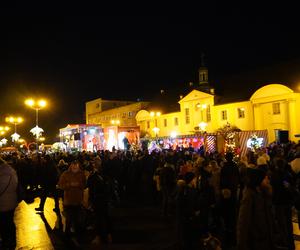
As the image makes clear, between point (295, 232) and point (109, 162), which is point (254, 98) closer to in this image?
point (109, 162)

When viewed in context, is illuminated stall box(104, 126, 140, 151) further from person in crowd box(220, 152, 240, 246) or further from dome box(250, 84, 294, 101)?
person in crowd box(220, 152, 240, 246)

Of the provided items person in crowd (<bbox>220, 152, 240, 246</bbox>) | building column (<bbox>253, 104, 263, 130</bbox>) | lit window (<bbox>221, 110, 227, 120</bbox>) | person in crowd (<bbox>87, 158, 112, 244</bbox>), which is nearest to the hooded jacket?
person in crowd (<bbox>87, 158, 112, 244</bbox>)

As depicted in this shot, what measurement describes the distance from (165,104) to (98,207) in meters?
47.6

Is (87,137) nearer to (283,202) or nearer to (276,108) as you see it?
(276,108)

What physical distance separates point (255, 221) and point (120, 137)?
28.7 m

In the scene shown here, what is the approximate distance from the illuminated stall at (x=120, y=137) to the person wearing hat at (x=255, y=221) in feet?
90.1

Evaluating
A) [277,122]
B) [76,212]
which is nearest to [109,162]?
[76,212]

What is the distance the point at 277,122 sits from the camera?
120 feet

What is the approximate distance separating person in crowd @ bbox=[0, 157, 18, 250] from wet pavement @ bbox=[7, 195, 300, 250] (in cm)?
76

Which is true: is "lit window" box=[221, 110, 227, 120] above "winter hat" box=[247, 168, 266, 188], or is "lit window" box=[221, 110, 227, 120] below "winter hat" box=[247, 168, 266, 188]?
above

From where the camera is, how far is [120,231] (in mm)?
9398

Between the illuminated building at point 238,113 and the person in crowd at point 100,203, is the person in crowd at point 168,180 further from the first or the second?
the illuminated building at point 238,113

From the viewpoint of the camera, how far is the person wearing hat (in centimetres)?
473

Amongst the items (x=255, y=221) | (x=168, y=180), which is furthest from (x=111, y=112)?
(x=255, y=221)
